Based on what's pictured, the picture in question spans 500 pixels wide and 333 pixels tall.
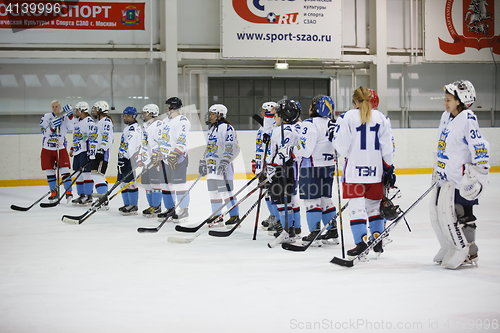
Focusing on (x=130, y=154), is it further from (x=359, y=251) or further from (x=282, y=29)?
(x=282, y=29)

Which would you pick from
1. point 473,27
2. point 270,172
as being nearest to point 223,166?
point 270,172

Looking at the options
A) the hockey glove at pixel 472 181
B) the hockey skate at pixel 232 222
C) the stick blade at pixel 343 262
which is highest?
the hockey glove at pixel 472 181

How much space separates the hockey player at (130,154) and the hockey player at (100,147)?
1.25 feet

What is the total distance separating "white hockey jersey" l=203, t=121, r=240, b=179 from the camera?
15.6 ft

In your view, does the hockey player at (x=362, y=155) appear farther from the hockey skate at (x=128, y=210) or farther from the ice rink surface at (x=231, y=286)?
the hockey skate at (x=128, y=210)

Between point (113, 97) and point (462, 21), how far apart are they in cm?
865

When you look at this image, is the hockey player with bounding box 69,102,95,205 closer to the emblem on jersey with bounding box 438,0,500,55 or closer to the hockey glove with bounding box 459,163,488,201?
the hockey glove with bounding box 459,163,488,201

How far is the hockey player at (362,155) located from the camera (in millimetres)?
3197

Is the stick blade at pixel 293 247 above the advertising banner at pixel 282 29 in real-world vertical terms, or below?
below

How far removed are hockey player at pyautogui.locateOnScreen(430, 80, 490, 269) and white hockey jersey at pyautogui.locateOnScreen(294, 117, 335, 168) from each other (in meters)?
0.90

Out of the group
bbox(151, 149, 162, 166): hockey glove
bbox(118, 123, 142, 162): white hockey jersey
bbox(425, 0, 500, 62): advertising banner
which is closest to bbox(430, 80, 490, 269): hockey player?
bbox(151, 149, 162, 166): hockey glove

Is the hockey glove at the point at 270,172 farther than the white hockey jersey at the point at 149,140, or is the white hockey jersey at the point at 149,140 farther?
the white hockey jersey at the point at 149,140

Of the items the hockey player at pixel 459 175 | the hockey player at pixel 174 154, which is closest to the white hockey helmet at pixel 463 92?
the hockey player at pixel 459 175

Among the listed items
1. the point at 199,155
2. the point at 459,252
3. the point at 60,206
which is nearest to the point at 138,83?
the point at 199,155
